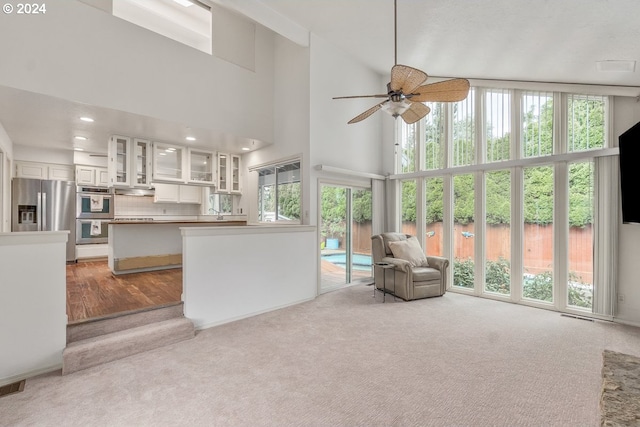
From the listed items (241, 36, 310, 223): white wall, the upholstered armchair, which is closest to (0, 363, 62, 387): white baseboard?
(241, 36, 310, 223): white wall

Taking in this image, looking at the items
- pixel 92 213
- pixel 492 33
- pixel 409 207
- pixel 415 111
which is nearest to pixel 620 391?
pixel 415 111

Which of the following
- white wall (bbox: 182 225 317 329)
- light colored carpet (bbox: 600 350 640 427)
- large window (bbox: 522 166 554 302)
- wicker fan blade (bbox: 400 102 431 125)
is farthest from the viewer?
large window (bbox: 522 166 554 302)

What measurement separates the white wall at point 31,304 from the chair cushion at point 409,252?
4258mm

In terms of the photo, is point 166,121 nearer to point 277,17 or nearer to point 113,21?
point 113,21

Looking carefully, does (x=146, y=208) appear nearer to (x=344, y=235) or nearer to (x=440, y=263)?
(x=344, y=235)

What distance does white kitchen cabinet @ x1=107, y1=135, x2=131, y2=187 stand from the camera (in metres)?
4.59

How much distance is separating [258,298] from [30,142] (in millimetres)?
4999

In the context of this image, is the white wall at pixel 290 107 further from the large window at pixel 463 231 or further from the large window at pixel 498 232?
the large window at pixel 498 232

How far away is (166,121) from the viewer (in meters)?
3.98

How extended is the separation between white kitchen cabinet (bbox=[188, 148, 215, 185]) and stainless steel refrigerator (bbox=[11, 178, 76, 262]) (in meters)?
2.41

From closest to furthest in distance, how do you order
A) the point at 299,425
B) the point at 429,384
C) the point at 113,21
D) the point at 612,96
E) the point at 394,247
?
the point at 299,425 < the point at 429,384 < the point at 113,21 < the point at 612,96 < the point at 394,247

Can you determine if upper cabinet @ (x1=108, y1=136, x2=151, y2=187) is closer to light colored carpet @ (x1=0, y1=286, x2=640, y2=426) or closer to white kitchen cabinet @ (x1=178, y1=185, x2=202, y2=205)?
white kitchen cabinet @ (x1=178, y1=185, x2=202, y2=205)

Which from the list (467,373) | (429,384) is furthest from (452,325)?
(429,384)

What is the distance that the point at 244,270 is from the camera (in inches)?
148
